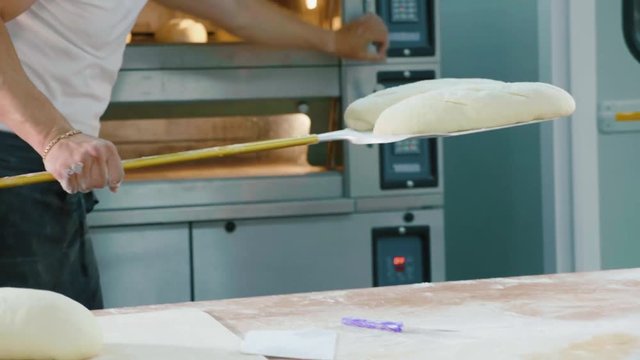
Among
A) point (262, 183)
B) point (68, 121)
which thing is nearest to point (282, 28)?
point (262, 183)

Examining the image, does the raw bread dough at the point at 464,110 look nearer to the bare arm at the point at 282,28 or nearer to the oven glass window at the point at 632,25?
the bare arm at the point at 282,28

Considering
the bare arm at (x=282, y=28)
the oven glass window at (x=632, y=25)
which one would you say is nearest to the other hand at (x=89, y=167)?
the bare arm at (x=282, y=28)

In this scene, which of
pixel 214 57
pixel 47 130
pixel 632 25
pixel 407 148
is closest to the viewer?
pixel 47 130

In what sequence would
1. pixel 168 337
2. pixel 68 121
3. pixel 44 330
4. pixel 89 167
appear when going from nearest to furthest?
1. pixel 44 330
2. pixel 168 337
3. pixel 89 167
4. pixel 68 121

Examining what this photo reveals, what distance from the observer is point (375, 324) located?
4.72 feet

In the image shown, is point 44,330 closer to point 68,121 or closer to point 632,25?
point 68,121

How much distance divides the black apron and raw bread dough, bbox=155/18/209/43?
1.04m

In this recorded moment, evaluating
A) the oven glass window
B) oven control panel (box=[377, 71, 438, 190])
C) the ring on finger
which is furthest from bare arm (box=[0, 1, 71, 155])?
the oven glass window

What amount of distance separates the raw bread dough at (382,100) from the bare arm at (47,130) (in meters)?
0.35

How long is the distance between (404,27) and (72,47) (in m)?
1.29

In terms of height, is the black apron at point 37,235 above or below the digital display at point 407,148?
below

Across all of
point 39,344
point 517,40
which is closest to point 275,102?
point 517,40

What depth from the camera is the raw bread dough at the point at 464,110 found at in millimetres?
1444

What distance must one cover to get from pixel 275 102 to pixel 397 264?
0.58 m
